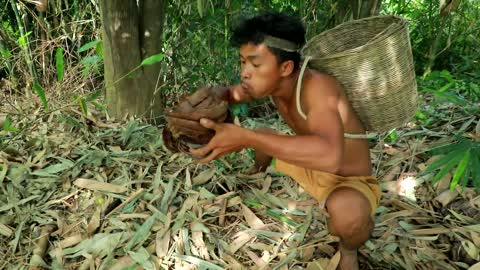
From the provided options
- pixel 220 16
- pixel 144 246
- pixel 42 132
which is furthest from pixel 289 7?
pixel 144 246

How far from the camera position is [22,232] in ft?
6.22

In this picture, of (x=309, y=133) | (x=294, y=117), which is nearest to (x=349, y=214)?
(x=309, y=133)

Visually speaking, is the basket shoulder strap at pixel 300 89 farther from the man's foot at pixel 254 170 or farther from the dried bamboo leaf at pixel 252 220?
the man's foot at pixel 254 170

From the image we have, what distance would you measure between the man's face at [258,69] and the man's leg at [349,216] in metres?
0.45

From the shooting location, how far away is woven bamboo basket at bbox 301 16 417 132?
1.65m

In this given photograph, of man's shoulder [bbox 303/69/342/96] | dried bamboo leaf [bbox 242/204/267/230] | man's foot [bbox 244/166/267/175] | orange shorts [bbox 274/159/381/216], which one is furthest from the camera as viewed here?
man's foot [bbox 244/166/267/175]

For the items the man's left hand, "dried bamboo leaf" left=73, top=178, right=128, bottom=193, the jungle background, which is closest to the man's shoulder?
the man's left hand

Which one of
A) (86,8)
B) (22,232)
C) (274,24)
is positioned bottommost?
(22,232)

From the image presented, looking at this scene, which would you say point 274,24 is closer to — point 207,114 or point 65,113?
point 207,114

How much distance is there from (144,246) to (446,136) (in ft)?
5.37

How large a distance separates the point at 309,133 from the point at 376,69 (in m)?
0.35

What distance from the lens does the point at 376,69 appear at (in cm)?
167

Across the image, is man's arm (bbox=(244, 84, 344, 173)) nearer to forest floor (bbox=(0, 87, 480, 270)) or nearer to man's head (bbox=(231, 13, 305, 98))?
man's head (bbox=(231, 13, 305, 98))

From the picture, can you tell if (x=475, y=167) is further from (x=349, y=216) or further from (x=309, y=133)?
(x=309, y=133)
